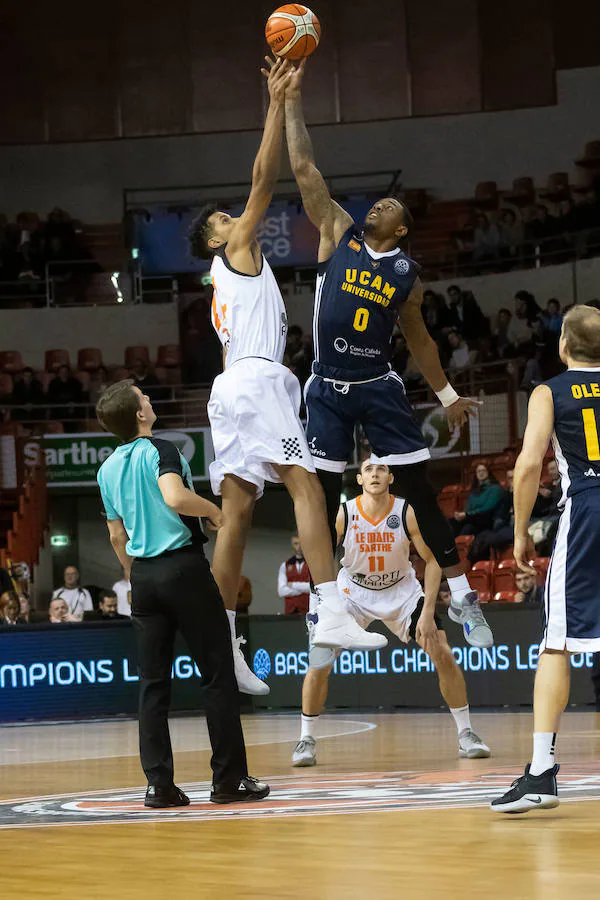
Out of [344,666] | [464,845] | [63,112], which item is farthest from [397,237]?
[63,112]

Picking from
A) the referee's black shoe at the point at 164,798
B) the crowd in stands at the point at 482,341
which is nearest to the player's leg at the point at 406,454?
the referee's black shoe at the point at 164,798

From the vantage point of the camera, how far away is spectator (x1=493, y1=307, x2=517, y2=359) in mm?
18703

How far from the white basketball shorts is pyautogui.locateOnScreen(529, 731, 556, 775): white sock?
1832mm

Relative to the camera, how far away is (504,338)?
18797 millimetres

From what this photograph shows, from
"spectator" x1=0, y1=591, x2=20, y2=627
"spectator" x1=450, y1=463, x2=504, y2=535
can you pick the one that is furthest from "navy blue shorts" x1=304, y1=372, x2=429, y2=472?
"spectator" x1=0, y1=591, x2=20, y2=627

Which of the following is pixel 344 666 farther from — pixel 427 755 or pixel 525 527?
pixel 525 527

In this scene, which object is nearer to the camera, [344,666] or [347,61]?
[344,666]

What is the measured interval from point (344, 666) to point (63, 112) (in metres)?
12.8

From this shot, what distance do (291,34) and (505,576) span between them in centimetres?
949

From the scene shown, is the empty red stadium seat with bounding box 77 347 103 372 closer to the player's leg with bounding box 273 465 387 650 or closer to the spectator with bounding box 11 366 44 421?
the spectator with bounding box 11 366 44 421

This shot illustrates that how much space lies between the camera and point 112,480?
6.07 metres

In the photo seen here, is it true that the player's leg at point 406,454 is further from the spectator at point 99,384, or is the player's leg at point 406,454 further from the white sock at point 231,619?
the spectator at point 99,384

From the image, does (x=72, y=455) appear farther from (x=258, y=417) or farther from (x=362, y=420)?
(x=258, y=417)

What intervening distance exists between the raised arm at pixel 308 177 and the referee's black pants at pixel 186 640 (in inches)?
77.5
